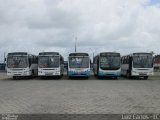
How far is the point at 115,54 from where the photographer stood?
43438 mm

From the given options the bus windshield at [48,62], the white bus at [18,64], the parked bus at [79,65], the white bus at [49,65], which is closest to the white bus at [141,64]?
the parked bus at [79,65]

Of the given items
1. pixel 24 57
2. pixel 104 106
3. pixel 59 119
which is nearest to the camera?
pixel 59 119

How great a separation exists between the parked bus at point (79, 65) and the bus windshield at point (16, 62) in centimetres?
472

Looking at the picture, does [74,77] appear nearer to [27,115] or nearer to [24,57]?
[24,57]

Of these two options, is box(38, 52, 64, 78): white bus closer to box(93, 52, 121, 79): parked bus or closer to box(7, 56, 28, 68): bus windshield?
box(7, 56, 28, 68): bus windshield

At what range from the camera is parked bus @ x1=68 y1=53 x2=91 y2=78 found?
42031mm

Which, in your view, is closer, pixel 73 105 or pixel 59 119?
pixel 59 119

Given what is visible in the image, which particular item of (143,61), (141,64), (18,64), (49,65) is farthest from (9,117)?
(143,61)

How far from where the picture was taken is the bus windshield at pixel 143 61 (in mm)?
43469

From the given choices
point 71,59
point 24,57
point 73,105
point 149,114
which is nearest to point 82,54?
point 71,59

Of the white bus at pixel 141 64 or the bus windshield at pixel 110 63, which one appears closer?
the bus windshield at pixel 110 63

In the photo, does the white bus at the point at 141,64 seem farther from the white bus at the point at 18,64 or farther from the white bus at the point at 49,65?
the white bus at the point at 18,64

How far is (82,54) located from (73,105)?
27.1 metres

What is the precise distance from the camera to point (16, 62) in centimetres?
4147
